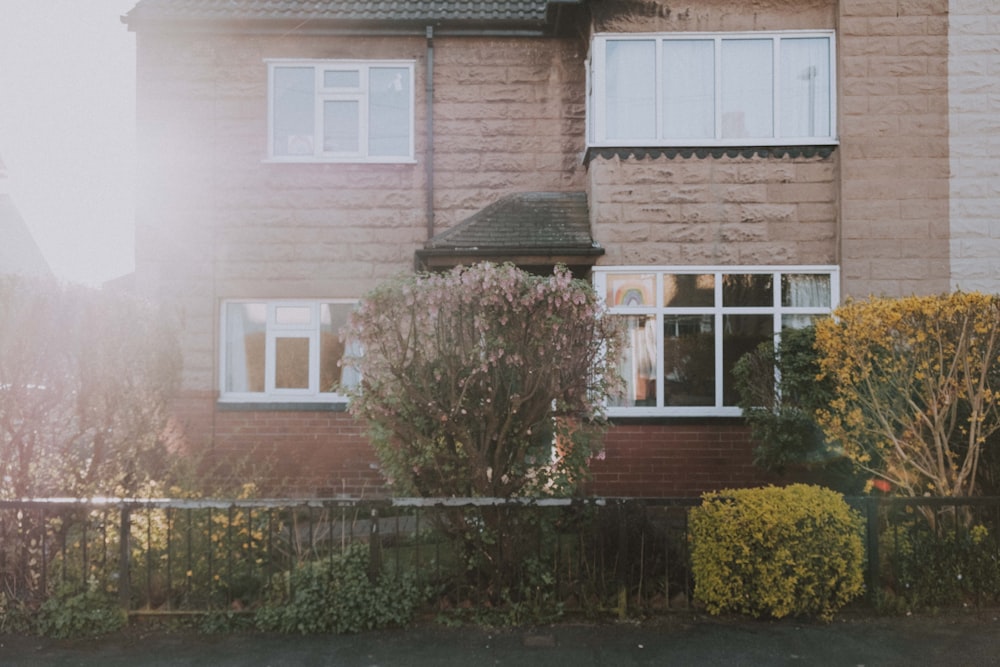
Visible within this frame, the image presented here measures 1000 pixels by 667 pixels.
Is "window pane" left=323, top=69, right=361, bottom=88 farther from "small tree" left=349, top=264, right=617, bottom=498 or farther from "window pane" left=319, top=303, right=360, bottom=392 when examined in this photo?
"small tree" left=349, top=264, right=617, bottom=498

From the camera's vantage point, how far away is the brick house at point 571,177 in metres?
8.49

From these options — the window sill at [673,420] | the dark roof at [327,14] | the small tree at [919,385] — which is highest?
the dark roof at [327,14]

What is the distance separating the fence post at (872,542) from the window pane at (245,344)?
7.15m

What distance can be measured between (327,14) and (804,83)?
19.3 feet

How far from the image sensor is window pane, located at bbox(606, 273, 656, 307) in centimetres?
869

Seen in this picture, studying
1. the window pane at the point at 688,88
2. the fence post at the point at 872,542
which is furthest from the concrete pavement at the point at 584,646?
the window pane at the point at 688,88

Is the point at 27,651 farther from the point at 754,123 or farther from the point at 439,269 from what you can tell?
the point at 754,123

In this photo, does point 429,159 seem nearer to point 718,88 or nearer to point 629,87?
point 629,87

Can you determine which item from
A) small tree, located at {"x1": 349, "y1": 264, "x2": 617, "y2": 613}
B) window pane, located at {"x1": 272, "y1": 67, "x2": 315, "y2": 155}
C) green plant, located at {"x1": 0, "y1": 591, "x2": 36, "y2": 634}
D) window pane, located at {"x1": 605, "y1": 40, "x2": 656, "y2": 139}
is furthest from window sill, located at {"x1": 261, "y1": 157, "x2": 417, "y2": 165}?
green plant, located at {"x1": 0, "y1": 591, "x2": 36, "y2": 634}

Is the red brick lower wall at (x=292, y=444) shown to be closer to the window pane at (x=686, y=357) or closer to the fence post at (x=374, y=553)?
the window pane at (x=686, y=357)

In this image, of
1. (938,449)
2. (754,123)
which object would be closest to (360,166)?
(754,123)

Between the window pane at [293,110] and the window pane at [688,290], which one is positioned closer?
the window pane at [688,290]

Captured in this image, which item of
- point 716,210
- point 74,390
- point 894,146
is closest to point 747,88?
point 716,210

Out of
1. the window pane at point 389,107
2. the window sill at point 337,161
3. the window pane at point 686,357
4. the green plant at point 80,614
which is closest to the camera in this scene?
the green plant at point 80,614
